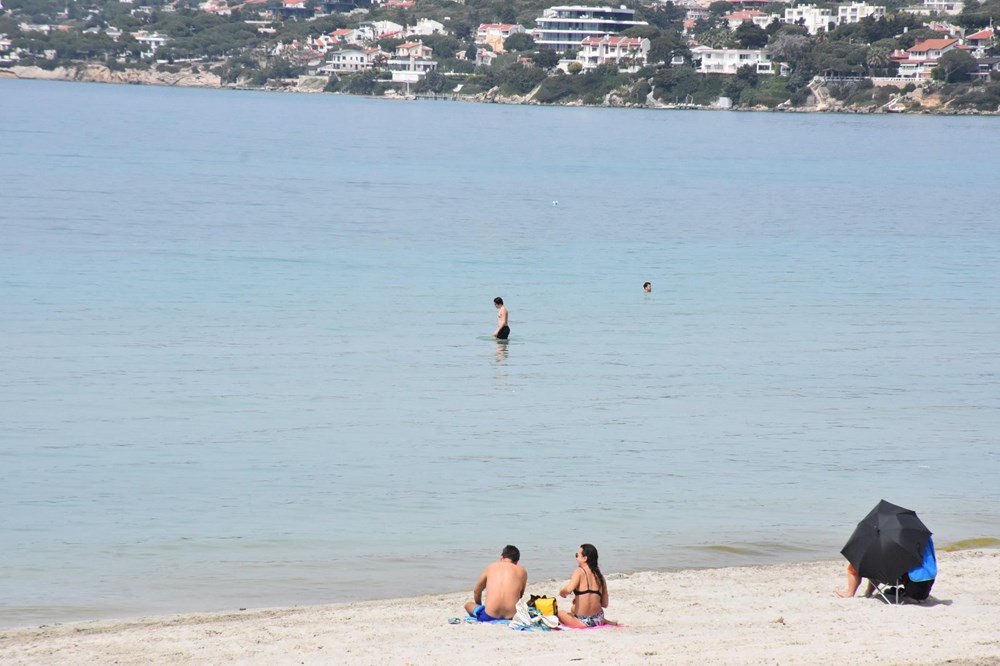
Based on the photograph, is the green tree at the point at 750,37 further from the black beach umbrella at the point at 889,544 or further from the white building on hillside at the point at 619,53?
the black beach umbrella at the point at 889,544

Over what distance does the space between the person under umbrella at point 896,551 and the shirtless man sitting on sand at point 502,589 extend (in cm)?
302

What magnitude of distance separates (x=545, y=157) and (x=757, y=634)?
80.1m

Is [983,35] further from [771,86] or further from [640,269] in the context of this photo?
[640,269]

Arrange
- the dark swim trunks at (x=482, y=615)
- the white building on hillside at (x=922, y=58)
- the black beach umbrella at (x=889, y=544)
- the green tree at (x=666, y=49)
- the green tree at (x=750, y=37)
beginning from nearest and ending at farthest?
the dark swim trunks at (x=482, y=615)
the black beach umbrella at (x=889, y=544)
the white building on hillside at (x=922, y=58)
the green tree at (x=750, y=37)
the green tree at (x=666, y=49)

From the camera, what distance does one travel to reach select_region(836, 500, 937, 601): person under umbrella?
11.0 metres

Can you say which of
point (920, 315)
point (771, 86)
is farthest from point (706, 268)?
point (771, 86)

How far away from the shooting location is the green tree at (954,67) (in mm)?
173125

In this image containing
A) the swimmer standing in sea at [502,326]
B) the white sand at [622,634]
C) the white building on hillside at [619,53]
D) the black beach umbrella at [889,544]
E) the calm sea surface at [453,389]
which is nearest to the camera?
the white sand at [622,634]

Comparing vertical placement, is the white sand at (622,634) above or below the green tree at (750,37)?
below

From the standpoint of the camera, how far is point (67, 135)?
318 feet

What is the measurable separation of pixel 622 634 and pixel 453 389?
448 inches

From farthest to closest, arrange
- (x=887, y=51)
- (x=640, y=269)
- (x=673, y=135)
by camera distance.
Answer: (x=887, y=51) < (x=673, y=135) < (x=640, y=269)

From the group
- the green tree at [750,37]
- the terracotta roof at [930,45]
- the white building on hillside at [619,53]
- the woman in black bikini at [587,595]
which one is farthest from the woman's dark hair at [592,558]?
the white building on hillside at [619,53]

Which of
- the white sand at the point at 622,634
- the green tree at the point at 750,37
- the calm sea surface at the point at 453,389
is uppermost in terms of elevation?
the green tree at the point at 750,37
